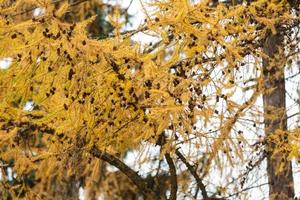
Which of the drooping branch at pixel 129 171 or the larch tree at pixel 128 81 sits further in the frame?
the drooping branch at pixel 129 171

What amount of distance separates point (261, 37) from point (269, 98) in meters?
2.47

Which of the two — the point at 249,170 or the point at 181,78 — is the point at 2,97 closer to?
the point at 181,78

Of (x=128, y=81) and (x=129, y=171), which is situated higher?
(x=128, y=81)

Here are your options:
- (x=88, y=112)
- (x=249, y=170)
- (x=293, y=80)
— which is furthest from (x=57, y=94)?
(x=293, y=80)

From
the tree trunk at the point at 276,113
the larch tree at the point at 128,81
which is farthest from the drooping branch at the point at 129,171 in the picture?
the tree trunk at the point at 276,113

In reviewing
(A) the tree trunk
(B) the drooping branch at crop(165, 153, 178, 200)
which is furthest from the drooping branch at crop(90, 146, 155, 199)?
(A) the tree trunk

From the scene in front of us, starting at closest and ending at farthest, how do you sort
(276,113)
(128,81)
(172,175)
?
(128,81) < (172,175) < (276,113)

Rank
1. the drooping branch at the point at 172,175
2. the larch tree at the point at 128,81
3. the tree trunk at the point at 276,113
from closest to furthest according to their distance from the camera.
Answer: the larch tree at the point at 128,81 < the drooping branch at the point at 172,175 < the tree trunk at the point at 276,113

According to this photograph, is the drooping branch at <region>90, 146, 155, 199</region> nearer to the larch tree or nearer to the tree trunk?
the larch tree

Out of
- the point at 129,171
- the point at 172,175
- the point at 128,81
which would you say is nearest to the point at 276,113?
the point at 172,175

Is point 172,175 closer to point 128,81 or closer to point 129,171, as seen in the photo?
point 129,171

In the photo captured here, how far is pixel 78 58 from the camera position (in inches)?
161

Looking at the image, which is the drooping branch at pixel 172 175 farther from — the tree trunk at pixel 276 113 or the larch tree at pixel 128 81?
the tree trunk at pixel 276 113

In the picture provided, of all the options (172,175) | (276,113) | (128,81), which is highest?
(276,113)
